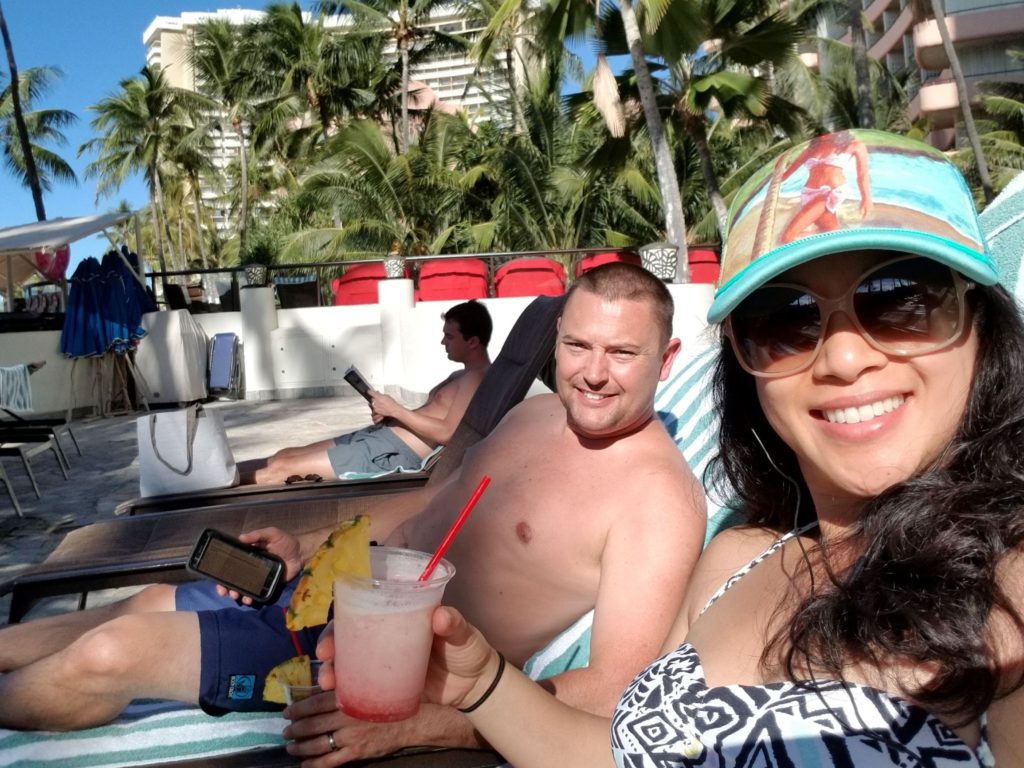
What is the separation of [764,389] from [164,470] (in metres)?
3.46

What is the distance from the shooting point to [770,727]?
116 cm

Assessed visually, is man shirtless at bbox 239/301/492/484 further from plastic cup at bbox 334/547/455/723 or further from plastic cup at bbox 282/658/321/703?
plastic cup at bbox 334/547/455/723

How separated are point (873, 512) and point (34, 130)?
40296 millimetres

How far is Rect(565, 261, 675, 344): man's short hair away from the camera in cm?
241

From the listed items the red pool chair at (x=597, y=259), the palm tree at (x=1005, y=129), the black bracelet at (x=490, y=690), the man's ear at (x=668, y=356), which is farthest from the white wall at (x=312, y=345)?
the palm tree at (x=1005, y=129)

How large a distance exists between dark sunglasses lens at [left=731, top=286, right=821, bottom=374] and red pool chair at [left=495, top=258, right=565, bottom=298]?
11.6 meters

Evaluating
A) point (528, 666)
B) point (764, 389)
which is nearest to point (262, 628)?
point (528, 666)

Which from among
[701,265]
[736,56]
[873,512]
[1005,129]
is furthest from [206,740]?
[1005,129]

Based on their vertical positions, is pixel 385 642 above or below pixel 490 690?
above

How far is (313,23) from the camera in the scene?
31.3m

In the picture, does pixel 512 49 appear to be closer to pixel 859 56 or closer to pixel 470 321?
pixel 859 56

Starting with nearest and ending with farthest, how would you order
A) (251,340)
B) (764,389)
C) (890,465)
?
(890,465) → (764,389) → (251,340)

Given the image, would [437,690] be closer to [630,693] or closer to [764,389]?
[630,693]

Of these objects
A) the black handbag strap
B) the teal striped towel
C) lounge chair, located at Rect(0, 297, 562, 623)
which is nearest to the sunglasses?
lounge chair, located at Rect(0, 297, 562, 623)
